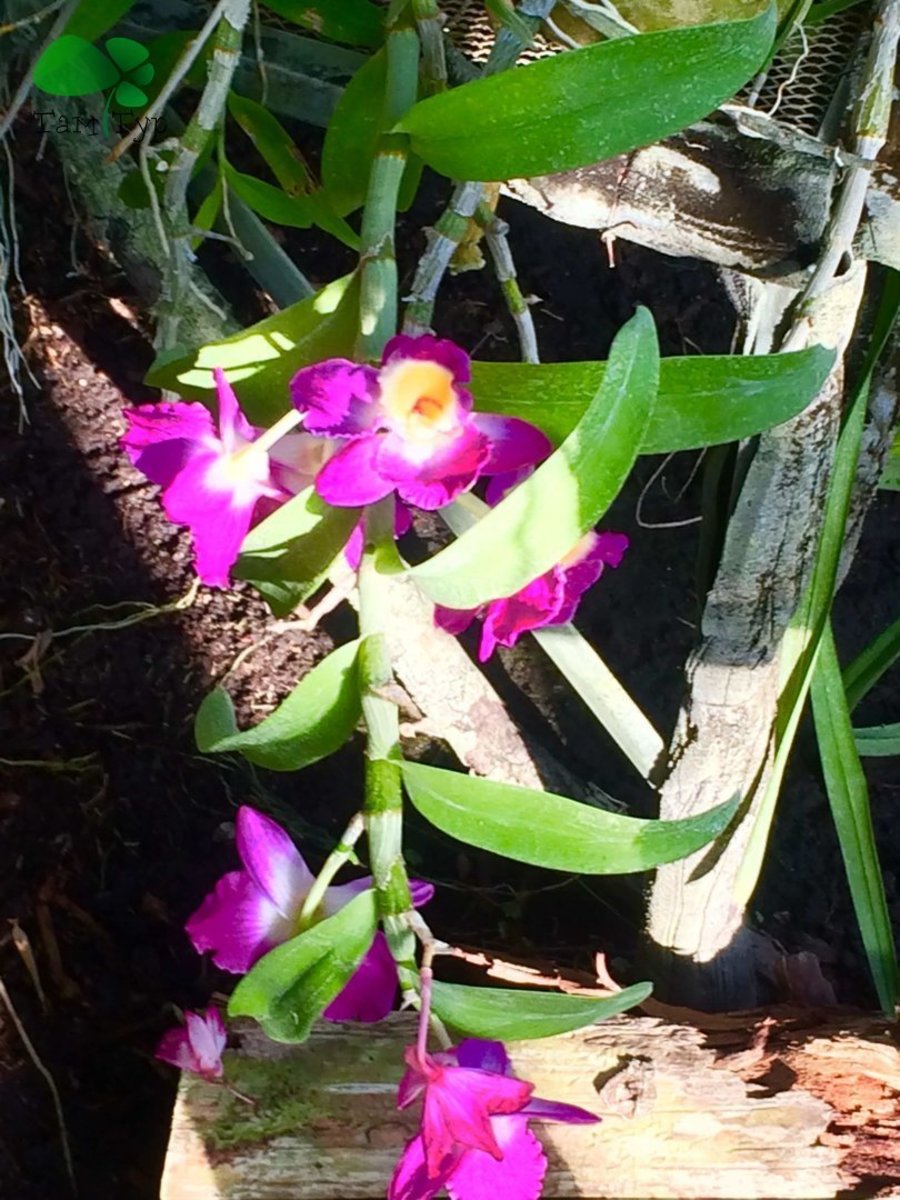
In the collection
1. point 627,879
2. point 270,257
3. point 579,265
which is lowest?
point 627,879

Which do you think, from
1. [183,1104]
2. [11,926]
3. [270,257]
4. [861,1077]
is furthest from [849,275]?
[11,926]

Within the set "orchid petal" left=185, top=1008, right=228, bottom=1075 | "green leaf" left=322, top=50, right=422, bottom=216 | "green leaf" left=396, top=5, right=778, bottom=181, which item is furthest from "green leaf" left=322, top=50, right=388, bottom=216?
"orchid petal" left=185, top=1008, right=228, bottom=1075

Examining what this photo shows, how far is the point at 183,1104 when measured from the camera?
29.6 inches

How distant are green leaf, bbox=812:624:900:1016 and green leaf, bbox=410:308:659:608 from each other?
484 millimetres

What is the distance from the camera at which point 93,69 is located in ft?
2.06

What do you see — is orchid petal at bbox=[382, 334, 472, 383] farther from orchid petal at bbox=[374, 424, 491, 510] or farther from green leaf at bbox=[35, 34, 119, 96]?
green leaf at bbox=[35, 34, 119, 96]

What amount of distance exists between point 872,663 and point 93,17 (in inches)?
31.3

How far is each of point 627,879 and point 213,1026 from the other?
0.45 meters

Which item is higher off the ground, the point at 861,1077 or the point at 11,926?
the point at 11,926

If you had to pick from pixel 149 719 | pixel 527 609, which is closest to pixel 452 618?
pixel 527 609

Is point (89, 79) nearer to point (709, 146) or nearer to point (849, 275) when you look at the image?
point (709, 146)

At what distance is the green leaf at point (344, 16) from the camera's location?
25.0 inches

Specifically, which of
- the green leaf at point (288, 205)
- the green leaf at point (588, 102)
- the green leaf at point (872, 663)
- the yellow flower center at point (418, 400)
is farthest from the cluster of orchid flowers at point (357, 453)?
the green leaf at point (872, 663)

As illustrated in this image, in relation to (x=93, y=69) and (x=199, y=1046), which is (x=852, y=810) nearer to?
(x=199, y=1046)
